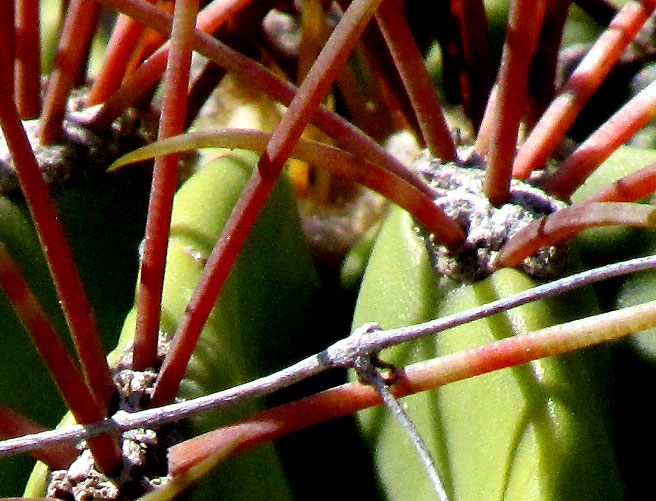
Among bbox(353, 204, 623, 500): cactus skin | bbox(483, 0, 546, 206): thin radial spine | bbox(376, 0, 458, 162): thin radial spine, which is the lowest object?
bbox(353, 204, 623, 500): cactus skin

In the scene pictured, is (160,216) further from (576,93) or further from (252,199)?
(576,93)

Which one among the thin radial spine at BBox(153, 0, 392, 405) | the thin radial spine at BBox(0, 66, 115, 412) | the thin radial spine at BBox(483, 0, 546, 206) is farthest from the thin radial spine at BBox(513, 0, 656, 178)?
the thin radial spine at BBox(0, 66, 115, 412)

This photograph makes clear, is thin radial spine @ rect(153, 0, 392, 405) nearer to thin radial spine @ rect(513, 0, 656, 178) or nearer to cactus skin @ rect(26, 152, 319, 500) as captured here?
cactus skin @ rect(26, 152, 319, 500)

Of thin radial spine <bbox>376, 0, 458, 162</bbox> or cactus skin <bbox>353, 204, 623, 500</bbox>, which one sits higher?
thin radial spine <bbox>376, 0, 458, 162</bbox>

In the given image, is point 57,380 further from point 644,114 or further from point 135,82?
point 644,114

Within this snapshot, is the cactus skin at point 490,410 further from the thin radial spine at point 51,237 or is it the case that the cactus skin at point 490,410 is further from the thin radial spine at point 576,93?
the thin radial spine at point 51,237

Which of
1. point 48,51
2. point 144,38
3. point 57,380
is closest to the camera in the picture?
point 57,380

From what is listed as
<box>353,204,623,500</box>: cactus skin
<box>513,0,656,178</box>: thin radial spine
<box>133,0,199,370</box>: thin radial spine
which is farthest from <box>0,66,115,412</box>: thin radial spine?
<box>513,0,656,178</box>: thin radial spine

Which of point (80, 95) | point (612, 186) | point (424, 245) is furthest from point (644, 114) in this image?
point (80, 95)

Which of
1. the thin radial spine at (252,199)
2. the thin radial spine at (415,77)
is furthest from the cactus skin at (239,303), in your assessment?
the thin radial spine at (415,77)

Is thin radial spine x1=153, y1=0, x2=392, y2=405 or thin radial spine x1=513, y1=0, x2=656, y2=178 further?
thin radial spine x1=513, y1=0, x2=656, y2=178

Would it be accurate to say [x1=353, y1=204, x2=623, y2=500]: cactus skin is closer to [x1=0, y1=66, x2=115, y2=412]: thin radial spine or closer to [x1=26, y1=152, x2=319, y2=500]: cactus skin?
[x1=26, y1=152, x2=319, y2=500]: cactus skin
